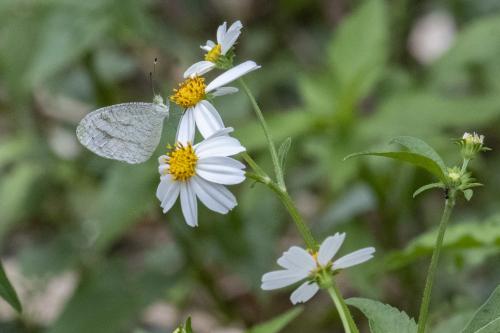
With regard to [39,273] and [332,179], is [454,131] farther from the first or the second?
[39,273]

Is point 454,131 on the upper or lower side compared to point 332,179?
upper

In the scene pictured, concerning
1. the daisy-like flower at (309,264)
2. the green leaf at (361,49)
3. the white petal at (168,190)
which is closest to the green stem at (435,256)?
the daisy-like flower at (309,264)

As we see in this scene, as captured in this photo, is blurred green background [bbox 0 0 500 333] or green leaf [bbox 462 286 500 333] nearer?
green leaf [bbox 462 286 500 333]

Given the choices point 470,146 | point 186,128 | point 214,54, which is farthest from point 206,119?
point 470,146

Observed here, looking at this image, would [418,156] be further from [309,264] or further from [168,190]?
[168,190]

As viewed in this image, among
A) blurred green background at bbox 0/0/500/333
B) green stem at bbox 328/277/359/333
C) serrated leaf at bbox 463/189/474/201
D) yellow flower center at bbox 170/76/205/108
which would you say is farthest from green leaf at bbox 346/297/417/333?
blurred green background at bbox 0/0/500/333

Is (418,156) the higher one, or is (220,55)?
(220,55)

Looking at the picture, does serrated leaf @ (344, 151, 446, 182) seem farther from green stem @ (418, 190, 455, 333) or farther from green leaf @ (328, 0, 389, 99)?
green leaf @ (328, 0, 389, 99)

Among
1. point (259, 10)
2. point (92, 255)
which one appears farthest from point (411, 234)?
point (259, 10)
